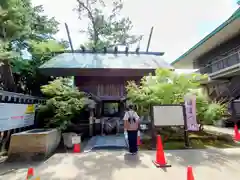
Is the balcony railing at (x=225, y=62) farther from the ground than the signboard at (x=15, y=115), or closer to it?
farther from the ground

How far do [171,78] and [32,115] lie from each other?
7492 millimetres

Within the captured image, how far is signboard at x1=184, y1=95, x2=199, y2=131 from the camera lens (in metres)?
6.27

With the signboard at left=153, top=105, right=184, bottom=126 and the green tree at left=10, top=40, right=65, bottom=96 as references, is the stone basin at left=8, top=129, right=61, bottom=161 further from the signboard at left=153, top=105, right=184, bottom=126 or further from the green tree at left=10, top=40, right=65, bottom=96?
the green tree at left=10, top=40, right=65, bottom=96

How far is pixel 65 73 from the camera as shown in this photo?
951 cm

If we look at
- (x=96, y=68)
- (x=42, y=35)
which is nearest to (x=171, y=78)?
(x=96, y=68)

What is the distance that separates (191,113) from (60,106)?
19.7 ft

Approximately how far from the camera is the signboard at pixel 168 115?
6035 millimetres

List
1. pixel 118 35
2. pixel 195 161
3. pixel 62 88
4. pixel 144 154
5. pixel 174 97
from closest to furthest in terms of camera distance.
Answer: pixel 195 161 → pixel 144 154 → pixel 174 97 → pixel 62 88 → pixel 118 35

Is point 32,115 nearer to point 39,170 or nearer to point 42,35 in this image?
point 39,170

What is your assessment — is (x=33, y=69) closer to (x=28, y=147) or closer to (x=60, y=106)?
(x=60, y=106)

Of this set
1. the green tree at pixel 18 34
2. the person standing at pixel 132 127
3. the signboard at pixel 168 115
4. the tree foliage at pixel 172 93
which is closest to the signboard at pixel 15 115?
the green tree at pixel 18 34

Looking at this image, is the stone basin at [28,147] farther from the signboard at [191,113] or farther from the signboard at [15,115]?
the signboard at [191,113]

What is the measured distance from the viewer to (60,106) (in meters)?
7.23

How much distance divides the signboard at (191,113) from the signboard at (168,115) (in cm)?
42
